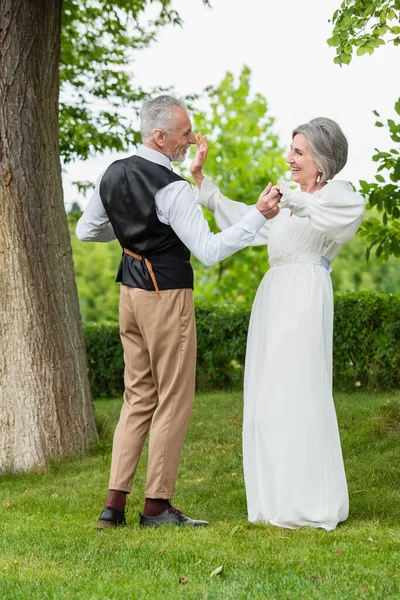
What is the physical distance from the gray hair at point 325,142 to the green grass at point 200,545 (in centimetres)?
205

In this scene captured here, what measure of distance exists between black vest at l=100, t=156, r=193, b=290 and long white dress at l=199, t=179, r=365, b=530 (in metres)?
0.58

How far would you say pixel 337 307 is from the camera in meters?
12.2

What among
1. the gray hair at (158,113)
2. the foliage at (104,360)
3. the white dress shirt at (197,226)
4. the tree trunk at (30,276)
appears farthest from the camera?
the foliage at (104,360)

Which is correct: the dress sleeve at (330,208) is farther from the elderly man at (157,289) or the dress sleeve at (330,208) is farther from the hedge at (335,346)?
the hedge at (335,346)

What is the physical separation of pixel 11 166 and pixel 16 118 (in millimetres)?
430

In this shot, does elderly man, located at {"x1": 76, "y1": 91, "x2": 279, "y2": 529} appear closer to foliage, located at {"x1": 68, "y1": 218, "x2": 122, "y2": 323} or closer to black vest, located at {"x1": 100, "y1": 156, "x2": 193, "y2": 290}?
black vest, located at {"x1": 100, "y1": 156, "x2": 193, "y2": 290}

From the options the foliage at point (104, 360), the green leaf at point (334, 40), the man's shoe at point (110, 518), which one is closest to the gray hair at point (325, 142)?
the green leaf at point (334, 40)

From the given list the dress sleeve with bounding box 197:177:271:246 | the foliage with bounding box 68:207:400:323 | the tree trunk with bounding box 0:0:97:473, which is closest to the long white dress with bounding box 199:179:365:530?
the dress sleeve with bounding box 197:177:271:246

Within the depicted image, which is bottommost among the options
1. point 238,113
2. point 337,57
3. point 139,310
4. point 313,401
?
point 313,401

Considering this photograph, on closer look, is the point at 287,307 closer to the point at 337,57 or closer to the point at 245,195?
the point at 337,57

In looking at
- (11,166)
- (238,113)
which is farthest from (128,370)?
(238,113)

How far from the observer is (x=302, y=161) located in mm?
5176

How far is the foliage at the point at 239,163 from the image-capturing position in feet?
78.1

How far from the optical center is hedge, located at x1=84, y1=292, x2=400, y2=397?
37.4 ft
